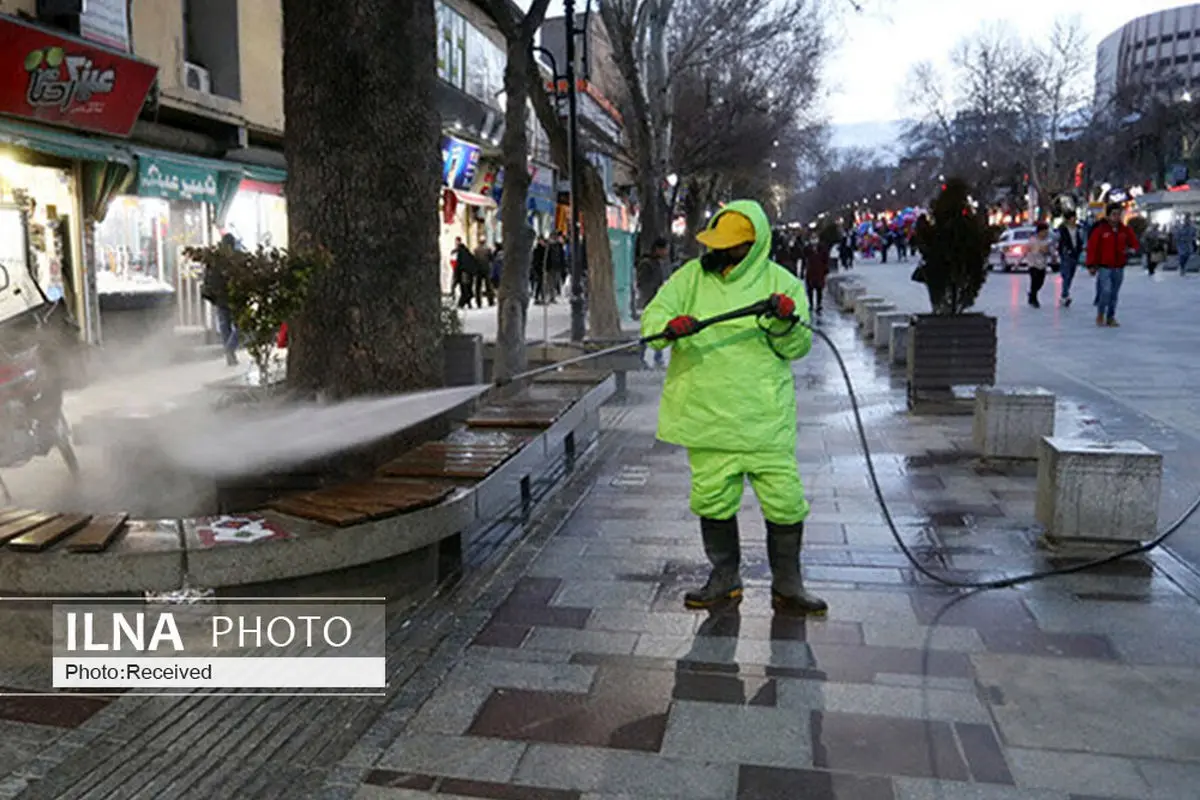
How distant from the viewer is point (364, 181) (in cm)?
598

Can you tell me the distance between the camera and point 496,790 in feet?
10.6

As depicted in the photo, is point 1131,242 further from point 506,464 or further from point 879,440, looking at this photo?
point 506,464

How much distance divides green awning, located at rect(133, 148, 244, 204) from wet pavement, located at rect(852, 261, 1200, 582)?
11.0 m

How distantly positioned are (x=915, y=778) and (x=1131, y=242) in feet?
54.7

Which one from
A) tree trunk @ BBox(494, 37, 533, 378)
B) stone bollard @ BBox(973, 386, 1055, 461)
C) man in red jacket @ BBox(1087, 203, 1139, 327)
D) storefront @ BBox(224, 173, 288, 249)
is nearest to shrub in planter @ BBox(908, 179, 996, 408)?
stone bollard @ BBox(973, 386, 1055, 461)

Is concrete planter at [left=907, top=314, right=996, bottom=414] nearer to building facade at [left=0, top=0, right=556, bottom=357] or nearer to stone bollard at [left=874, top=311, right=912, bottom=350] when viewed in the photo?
stone bollard at [left=874, top=311, right=912, bottom=350]

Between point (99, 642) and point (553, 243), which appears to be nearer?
point (99, 642)

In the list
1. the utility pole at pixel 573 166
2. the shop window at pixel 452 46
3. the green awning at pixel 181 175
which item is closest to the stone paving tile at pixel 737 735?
the utility pole at pixel 573 166

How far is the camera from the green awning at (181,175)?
559 inches

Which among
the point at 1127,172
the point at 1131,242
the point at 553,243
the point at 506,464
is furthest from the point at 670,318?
the point at 1127,172

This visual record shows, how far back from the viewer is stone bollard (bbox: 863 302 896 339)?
55.5 ft

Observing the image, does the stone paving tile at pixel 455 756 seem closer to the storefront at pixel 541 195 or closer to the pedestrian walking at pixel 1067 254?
the pedestrian walking at pixel 1067 254

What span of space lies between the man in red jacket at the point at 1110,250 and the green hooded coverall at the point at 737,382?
14.2 m

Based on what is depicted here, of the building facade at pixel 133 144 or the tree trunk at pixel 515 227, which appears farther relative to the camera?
the building facade at pixel 133 144
